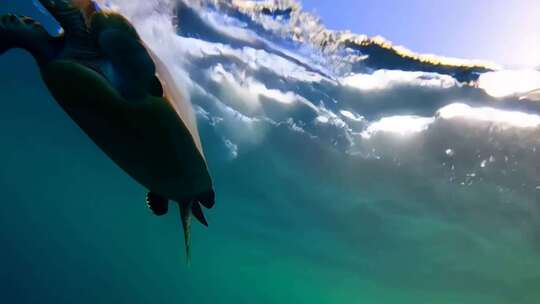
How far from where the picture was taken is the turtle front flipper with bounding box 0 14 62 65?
289 centimetres

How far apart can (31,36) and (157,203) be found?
2022mm

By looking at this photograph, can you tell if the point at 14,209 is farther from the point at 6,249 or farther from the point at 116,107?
the point at 116,107

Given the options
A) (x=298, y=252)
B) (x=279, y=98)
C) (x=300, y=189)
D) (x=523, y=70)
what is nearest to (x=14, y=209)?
(x=298, y=252)

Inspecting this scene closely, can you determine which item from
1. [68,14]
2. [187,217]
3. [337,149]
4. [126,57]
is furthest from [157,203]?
[337,149]

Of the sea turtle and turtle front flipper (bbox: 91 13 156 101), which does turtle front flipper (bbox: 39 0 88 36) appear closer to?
the sea turtle

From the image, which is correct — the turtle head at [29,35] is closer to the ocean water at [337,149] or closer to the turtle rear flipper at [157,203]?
the turtle rear flipper at [157,203]

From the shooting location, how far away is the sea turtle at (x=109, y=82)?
2.70 m

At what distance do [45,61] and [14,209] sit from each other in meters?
92.4

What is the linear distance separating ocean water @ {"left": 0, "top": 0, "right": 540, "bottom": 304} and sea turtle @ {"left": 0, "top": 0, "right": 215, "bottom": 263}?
19.0 ft

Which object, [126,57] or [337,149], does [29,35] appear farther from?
[337,149]

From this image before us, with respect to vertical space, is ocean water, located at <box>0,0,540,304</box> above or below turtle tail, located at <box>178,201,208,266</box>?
above

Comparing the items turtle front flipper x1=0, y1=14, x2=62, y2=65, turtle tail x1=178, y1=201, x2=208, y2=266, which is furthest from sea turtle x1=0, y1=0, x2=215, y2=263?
turtle tail x1=178, y1=201, x2=208, y2=266

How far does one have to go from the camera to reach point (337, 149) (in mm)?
14898

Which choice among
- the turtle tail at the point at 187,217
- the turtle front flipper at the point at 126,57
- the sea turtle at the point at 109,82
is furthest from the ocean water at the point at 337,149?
the turtle front flipper at the point at 126,57
